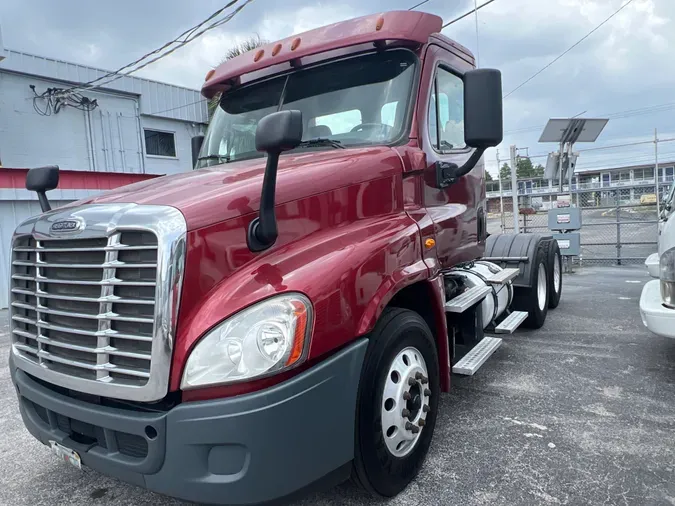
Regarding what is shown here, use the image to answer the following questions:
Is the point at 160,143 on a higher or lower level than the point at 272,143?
higher

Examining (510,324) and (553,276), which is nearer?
(510,324)

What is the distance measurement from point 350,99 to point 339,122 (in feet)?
0.55

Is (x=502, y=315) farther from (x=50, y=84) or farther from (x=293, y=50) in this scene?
(x=50, y=84)

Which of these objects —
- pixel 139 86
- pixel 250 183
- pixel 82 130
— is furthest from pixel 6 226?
pixel 250 183

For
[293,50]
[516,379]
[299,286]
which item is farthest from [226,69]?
[516,379]

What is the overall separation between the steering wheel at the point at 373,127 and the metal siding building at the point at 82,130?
9.03 m

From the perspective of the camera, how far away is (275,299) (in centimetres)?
207

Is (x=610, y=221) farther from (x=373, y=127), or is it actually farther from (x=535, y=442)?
(x=373, y=127)

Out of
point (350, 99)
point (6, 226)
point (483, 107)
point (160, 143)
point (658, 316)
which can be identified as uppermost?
point (160, 143)

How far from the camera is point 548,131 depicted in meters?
11.0

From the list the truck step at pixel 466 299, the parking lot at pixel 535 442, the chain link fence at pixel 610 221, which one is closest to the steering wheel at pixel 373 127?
the truck step at pixel 466 299

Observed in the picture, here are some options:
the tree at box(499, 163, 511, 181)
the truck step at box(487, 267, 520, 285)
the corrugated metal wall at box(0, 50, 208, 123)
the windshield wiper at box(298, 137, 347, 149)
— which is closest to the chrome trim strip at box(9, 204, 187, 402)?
the windshield wiper at box(298, 137, 347, 149)

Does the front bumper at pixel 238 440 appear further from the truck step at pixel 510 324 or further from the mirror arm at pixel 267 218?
the truck step at pixel 510 324

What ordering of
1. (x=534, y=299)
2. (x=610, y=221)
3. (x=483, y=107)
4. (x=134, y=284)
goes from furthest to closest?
(x=610, y=221) → (x=534, y=299) → (x=483, y=107) → (x=134, y=284)
